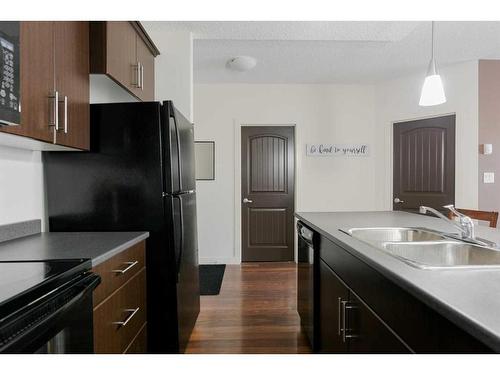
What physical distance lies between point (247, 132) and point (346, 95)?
1.47 metres

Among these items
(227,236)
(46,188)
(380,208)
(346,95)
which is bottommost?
(227,236)

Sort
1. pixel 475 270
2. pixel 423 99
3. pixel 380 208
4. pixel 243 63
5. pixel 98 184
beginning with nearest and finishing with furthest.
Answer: pixel 475 270 < pixel 98 184 < pixel 423 99 < pixel 243 63 < pixel 380 208

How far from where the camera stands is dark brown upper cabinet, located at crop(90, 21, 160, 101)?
75.4 inches

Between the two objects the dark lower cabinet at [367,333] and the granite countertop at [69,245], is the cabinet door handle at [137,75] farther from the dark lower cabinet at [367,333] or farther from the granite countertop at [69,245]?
the dark lower cabinet at [367,333]

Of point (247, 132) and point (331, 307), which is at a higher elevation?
point (247, 132)

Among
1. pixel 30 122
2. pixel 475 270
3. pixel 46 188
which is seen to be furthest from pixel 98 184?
pixel 475 270

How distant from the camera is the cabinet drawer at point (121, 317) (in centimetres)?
140

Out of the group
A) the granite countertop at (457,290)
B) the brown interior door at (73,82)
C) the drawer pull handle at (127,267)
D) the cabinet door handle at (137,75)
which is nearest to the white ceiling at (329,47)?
the cabinet door handle at (137,75)

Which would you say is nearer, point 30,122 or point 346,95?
point 30,122

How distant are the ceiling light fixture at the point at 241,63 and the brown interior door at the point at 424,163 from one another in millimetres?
2129

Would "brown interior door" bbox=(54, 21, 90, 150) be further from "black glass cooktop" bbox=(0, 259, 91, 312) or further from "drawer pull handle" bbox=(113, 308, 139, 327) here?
"drawer pull handle" bbox=(113, 308, 139, 327)

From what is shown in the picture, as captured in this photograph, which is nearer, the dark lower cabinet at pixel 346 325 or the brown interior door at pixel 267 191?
the dark lower cabinet at pixel 346 325

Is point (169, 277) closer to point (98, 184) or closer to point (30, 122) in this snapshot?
point (98, 184)

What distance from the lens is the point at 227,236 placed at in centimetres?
477
